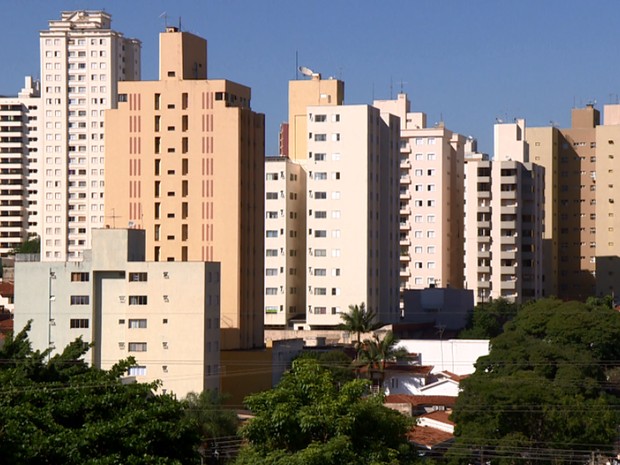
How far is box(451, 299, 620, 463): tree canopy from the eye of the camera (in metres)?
48.7

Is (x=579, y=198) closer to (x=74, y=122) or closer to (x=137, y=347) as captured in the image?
(x=74, y=122)

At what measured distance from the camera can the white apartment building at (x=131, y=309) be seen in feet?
221

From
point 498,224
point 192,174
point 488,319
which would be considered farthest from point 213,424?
point 498,224

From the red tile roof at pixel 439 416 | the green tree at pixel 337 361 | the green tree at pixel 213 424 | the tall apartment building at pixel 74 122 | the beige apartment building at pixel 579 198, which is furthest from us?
the beige apartment building at pixel 579 198

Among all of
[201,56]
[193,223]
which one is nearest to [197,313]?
[193,223]

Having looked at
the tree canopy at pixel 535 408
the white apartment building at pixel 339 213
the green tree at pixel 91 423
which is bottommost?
the tree canopy at pixel 535 408

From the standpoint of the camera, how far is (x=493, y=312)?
10488cm

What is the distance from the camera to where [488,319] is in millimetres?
99250

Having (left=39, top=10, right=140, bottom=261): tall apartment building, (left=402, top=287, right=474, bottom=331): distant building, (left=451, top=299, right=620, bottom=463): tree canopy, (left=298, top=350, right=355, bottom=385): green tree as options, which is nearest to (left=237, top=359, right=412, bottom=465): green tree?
(left=451, top=299, right=620, bottom=463): tree canopy

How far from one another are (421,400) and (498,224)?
177 feet

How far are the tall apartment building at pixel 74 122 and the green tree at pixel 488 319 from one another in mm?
38980

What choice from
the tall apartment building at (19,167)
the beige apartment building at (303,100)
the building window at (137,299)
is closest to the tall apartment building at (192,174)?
the building window at (137,299)

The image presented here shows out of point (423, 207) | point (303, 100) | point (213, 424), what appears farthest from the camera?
point (423, 207)

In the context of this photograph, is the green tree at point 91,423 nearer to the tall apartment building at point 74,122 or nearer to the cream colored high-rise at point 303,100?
the cream colored high-rise at point 303,100
